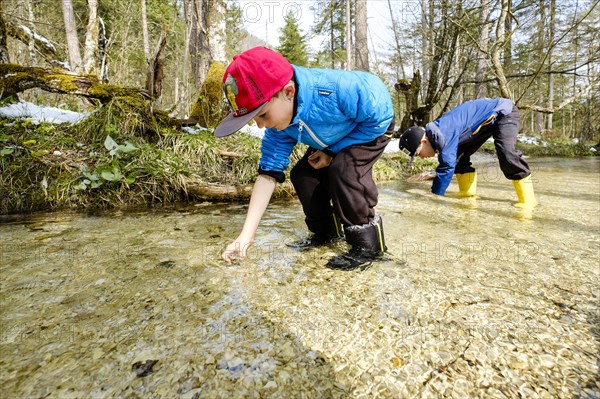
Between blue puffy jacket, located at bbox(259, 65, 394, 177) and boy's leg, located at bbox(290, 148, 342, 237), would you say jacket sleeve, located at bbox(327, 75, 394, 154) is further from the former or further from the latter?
boy's leg, located at bbox(290, 148, 342, 237)

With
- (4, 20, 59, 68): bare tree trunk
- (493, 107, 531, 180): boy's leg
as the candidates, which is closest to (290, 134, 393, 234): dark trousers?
(493, 107, 531, 180): boy's leg

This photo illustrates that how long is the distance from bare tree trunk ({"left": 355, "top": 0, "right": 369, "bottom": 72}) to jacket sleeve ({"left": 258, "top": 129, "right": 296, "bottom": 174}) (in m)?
8.75

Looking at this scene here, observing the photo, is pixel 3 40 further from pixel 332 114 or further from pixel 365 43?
pixel 365 43

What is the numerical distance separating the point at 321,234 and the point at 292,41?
73.3 ft

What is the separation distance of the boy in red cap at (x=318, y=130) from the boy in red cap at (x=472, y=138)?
1357 millimetres

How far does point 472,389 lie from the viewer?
855 mm

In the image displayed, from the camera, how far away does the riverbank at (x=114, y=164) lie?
3.16 meters

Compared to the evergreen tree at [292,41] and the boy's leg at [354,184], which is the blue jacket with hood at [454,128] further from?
the evergreen tree at [292,41]

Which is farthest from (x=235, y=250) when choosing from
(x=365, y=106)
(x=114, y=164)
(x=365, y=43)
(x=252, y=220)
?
(x=365, y=43)

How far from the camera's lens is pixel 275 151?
1.82m

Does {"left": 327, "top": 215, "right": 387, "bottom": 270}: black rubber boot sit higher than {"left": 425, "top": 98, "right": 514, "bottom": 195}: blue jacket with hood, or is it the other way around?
{"left": 425, "top": 98, "right": 514, "bottom": 195}: blue jacket with hood

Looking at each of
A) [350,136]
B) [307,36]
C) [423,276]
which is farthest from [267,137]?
[307,36]

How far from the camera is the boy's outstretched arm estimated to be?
1502 millimetres

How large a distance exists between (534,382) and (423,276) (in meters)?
0.69
